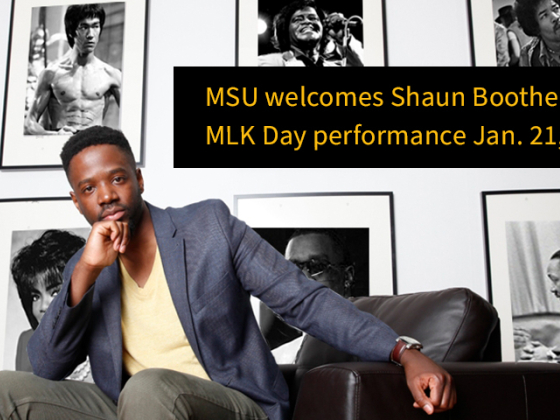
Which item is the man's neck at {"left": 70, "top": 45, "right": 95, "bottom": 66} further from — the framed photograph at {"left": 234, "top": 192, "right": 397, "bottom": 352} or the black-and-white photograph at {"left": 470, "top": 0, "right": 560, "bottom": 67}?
the black-and-white photograph at {"left": 470, "top": 0, "right": 560, "bottom": 67}

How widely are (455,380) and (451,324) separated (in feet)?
1.25

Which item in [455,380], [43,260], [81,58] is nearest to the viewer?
[455,380]

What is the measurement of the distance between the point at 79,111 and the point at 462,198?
215 centimetres

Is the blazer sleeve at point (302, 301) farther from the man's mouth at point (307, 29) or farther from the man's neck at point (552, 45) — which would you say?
the man's neck at point (552, 45)

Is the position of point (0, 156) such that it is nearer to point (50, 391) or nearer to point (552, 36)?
point (50, 391)

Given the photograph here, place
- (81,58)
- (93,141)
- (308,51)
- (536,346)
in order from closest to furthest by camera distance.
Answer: (93,141) → (536,346) → (308,51) → (81,58)

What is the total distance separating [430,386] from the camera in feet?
4.71

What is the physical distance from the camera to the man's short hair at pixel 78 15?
361cm

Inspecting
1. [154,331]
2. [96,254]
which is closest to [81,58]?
[96,254]

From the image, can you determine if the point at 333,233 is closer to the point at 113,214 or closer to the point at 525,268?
the point at 525,268

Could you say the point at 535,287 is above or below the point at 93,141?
below

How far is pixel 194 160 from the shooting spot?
3410mm

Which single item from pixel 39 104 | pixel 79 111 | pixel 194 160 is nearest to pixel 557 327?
pixel 194 160

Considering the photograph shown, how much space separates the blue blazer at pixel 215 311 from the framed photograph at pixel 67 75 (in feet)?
5.19
